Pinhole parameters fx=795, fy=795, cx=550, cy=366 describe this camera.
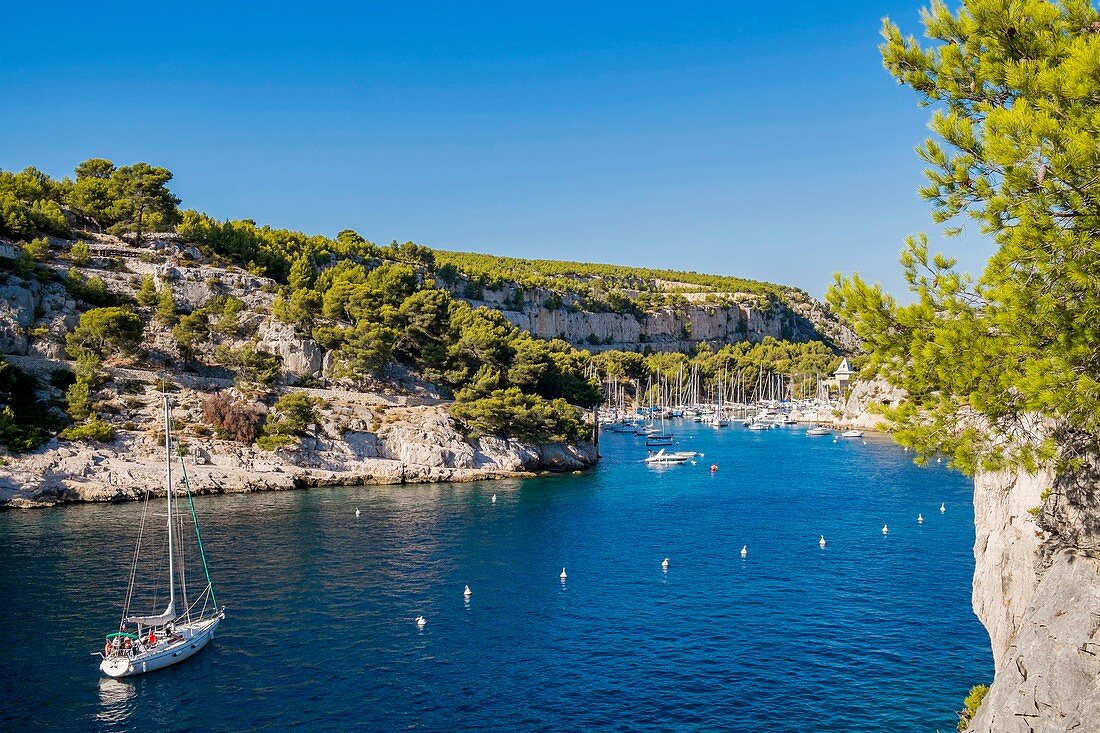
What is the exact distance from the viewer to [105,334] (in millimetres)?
76875

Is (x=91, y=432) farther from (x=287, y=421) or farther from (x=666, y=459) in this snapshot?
(x=666, y=459)

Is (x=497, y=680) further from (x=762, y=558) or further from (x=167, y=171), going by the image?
(x=167, y=171)

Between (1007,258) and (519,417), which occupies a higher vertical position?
(1007,258)

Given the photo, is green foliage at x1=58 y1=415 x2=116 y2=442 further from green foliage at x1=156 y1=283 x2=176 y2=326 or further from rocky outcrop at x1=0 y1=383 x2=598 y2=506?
green foliage at x1=156 y1=283 x2=176 y2=326

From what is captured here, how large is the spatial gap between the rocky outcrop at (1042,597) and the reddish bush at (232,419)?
65530 millimetres

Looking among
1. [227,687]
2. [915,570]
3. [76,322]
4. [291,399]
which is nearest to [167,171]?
[76,322]

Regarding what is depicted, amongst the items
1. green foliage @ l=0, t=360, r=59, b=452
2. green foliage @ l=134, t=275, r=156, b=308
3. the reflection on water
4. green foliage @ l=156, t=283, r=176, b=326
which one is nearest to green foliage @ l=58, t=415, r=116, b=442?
green foliage @ l=0, t=360, r=59, b=452

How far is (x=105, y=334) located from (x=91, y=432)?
48.2 ft

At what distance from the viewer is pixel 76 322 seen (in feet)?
265

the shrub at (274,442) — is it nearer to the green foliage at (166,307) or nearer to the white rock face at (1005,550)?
the green foliage at (166,307)

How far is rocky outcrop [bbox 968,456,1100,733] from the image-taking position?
42.5 feet

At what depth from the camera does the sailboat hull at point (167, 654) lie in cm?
2976

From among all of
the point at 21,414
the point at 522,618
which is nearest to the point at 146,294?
the point at 21,414

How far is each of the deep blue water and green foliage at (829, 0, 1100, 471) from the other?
1621 cm
